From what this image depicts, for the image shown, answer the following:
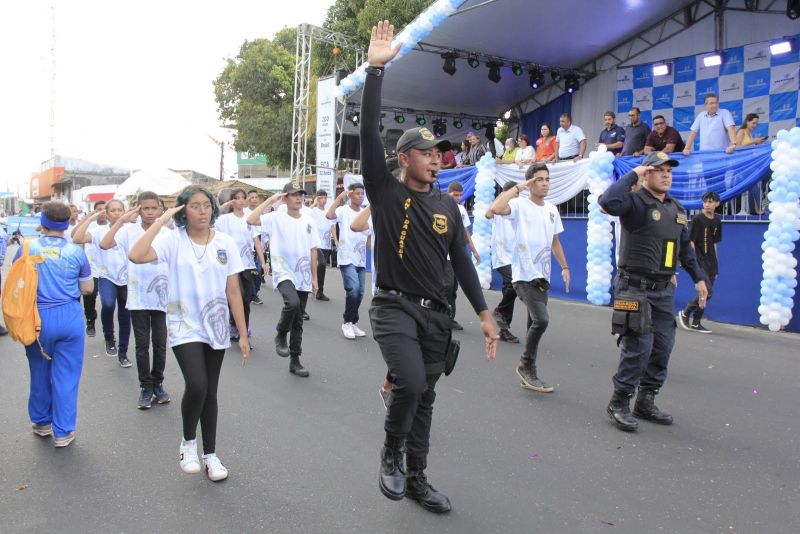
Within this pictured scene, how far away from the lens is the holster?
4469 millimetres

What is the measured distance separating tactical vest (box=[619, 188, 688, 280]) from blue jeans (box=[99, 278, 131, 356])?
497 centimetres

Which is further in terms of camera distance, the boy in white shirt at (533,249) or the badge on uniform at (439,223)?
the boy in white shirt at (533,249)

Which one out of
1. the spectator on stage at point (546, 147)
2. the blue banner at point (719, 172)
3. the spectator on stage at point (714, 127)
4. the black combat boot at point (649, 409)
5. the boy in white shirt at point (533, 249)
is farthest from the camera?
the spectator on stage at point (546, 147)

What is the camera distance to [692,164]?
30.8 ft

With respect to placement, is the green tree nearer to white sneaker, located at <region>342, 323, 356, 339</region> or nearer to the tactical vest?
white sneaker, located at <region>342, 323, 356, 339</region>

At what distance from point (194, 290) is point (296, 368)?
2.70 meters

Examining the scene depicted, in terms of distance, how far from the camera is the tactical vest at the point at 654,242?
15.0ft

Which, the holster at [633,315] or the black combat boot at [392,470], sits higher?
the holster at [633,315]

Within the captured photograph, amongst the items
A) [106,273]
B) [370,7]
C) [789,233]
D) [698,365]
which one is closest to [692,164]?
[789,233]

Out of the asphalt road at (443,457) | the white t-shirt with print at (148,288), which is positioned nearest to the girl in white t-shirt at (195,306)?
the asphalt road at (443,457)

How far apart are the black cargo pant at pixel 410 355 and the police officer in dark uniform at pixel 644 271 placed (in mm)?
1894

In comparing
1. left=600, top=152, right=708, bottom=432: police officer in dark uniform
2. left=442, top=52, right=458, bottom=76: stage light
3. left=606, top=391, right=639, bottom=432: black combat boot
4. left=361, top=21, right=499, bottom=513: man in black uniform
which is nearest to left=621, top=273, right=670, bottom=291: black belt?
left=600, top=152, right=708, bottom=432: police officer in dark uniform

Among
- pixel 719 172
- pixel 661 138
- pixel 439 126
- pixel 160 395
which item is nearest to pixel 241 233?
pixel 160 395

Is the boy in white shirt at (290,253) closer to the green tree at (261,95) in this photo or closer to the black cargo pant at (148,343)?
the black cargo pant at (148,343)
